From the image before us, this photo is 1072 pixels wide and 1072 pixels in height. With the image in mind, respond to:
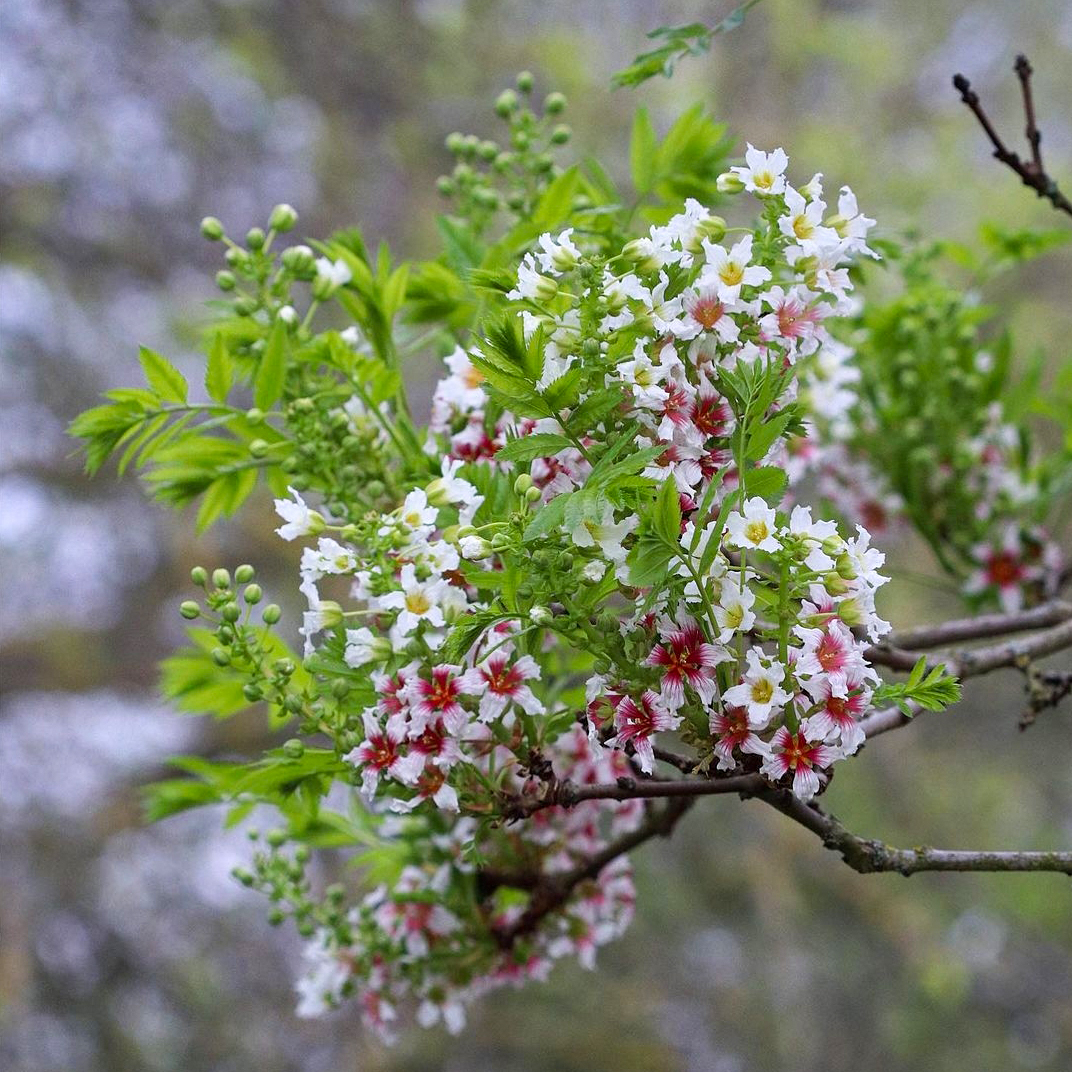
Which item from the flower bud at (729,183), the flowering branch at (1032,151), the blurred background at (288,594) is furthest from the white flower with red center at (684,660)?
the blurred background at (288,594)

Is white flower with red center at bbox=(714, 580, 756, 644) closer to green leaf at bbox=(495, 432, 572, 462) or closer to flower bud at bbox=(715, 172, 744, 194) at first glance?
green leaf at bbox=(495, 432, 572, 462)

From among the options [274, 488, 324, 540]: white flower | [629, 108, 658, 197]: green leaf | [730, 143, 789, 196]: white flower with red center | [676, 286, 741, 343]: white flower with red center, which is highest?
[629, 108, 658, 197]: green leaf

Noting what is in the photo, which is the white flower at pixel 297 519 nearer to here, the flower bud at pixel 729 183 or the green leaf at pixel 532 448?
the green leaf at pixel 532 448

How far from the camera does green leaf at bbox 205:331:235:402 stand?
1309mm

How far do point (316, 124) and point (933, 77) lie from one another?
9.16 ft

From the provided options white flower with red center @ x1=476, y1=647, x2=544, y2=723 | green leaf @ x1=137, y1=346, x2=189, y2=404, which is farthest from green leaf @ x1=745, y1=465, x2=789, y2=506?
green leaf @ x1=137, y1=346, x2=189, y2=404

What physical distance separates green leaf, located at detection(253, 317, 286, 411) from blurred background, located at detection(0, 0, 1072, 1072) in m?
2.48

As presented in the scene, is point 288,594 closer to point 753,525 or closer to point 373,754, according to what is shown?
point 373,754

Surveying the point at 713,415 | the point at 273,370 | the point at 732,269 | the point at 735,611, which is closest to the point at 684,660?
the point at 735,611

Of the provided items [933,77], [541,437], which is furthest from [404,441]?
[933,77]

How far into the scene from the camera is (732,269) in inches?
38.4

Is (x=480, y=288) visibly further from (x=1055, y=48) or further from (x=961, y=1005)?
(x=1055, y=48)

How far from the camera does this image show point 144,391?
1282 millimetres

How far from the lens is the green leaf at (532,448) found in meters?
0.95
